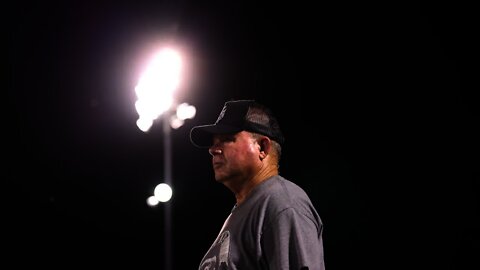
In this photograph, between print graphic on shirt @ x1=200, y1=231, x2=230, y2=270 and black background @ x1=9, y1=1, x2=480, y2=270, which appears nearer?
print graphic on shirt @ x1=200, y1=231, x2=230, y2=270

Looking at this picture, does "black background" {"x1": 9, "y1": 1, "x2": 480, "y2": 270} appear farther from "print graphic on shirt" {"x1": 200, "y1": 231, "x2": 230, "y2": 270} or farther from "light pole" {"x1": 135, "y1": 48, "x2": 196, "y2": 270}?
"print graphic on shirt" {"x1": 200, "y1": 231, "x2": 230, "y2": 270}

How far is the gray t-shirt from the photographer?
2068 millimetres

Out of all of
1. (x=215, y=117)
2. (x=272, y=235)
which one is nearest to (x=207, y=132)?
(x=272, y=235)

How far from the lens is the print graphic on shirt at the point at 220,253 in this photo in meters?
2.26

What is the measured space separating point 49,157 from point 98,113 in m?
1.58

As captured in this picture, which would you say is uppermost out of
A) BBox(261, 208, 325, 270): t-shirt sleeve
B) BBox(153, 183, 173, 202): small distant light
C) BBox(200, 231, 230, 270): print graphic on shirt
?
BBox(261, 208, 325, 270): t-shirt sleeve

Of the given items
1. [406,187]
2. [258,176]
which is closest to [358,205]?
[406,187]

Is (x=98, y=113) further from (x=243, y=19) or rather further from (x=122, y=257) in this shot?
(x=243, y=19)

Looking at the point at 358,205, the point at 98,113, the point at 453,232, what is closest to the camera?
the point at 453,232

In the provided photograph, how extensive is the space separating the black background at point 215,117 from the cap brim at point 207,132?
4.21 meters

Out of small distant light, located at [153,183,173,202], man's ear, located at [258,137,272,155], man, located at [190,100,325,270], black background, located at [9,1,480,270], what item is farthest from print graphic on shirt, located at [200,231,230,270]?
small distant light, located at [153,183,173,202]

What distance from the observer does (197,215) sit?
11242 mm

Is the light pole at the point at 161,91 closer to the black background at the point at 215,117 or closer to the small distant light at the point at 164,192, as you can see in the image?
the black background at the point at 215,117

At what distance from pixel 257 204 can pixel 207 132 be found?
0.59 metres
